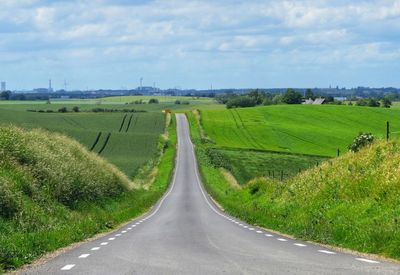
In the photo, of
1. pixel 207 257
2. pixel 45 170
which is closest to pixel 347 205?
pixel 207 257

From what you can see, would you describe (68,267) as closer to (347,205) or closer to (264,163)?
(347,205)

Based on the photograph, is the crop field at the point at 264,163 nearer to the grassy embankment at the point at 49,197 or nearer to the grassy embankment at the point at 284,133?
the grassy embankment at the point at 284,133

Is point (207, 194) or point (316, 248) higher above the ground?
point (316, 248)

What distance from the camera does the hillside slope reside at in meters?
15.6

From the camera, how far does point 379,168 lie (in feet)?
73.7

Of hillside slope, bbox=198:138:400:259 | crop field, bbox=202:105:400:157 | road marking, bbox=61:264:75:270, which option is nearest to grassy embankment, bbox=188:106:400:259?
hillside slope, bbox=198:138:400:259

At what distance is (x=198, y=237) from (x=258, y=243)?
268cm

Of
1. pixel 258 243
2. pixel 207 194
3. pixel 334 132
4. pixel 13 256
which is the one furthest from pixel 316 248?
pixel 334 132

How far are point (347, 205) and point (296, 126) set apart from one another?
117406 mm

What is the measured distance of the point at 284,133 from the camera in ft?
413

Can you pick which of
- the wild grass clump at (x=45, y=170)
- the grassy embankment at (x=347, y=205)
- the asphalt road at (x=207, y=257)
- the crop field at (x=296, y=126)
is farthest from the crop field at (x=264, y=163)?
the asphalt road at (x=207, y=257)

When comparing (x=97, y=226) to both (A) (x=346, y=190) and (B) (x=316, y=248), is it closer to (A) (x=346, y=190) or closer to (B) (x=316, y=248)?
(A) (x=346, y=190)

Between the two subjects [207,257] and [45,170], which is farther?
[45,170]

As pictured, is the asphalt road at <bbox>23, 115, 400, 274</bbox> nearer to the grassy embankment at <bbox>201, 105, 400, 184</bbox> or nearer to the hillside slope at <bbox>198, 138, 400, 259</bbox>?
the hillside slope at <bbox>198, 138, 400, 259</bbox>
